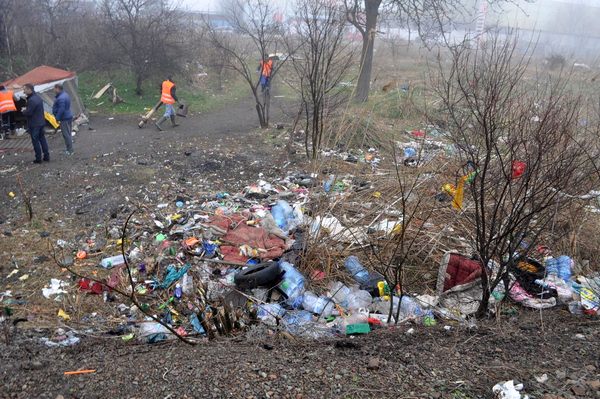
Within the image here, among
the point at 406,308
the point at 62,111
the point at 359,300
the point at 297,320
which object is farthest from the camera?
the point at 62,111

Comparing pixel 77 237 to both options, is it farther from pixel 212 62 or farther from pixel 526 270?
pixel 212 62

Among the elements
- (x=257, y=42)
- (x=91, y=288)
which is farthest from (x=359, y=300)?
(x=257, y=42)

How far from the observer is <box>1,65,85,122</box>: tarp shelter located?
375 inches

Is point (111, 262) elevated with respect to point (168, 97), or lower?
lower

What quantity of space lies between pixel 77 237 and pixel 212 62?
12.2m

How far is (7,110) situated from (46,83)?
50.4 inches

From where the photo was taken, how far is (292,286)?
425 centimetres

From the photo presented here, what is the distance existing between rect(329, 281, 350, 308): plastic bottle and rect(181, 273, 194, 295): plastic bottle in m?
1.38

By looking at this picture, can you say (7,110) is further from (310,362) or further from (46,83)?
(310,362)

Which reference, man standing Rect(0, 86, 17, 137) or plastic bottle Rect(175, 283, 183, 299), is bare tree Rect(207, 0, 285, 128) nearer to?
man standing Rect(0, 86, 17, 137)

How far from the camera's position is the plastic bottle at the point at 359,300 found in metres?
4.14

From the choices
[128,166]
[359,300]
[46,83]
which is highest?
[46,83]

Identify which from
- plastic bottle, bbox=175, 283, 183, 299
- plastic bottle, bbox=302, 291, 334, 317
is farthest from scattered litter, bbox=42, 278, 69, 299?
plastic bottle, bbox=302, 291, 334, 317

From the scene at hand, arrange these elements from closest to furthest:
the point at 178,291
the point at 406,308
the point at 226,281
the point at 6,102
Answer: the point at 406,308, the point at 178,291, the point at 226,281, the point at 6,102
